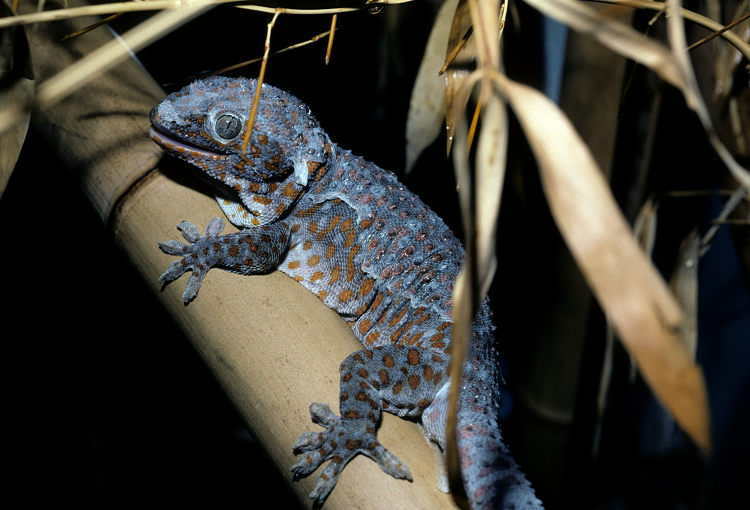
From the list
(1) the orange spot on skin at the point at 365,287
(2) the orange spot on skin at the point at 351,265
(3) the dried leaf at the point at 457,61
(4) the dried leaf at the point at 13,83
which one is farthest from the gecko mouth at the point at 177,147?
(3) the dried leaf at the point at 457,61

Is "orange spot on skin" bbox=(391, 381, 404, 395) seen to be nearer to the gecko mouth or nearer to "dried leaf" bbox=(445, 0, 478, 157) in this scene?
"dried leaf" bbox=(445, 0, 478, 157)

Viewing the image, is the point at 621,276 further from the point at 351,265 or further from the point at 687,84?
the point at 351,265

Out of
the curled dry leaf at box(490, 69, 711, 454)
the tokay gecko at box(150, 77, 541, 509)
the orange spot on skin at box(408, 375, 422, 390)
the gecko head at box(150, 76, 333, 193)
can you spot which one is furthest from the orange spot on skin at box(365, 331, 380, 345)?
the curled dry leaf at box(490, 69, 711, 454)

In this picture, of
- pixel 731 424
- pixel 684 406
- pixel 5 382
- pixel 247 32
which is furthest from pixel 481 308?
pixel 731 424

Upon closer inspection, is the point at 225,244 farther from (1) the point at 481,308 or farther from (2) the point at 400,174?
(2) the point at 400,174

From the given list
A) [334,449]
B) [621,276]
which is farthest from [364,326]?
[621,276]

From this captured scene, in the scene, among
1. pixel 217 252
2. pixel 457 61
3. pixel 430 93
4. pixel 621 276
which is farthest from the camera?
pixel 430 93

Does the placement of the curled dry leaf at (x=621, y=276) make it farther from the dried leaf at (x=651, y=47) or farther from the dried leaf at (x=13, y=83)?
the dried leaf at (x=13, y=83)
